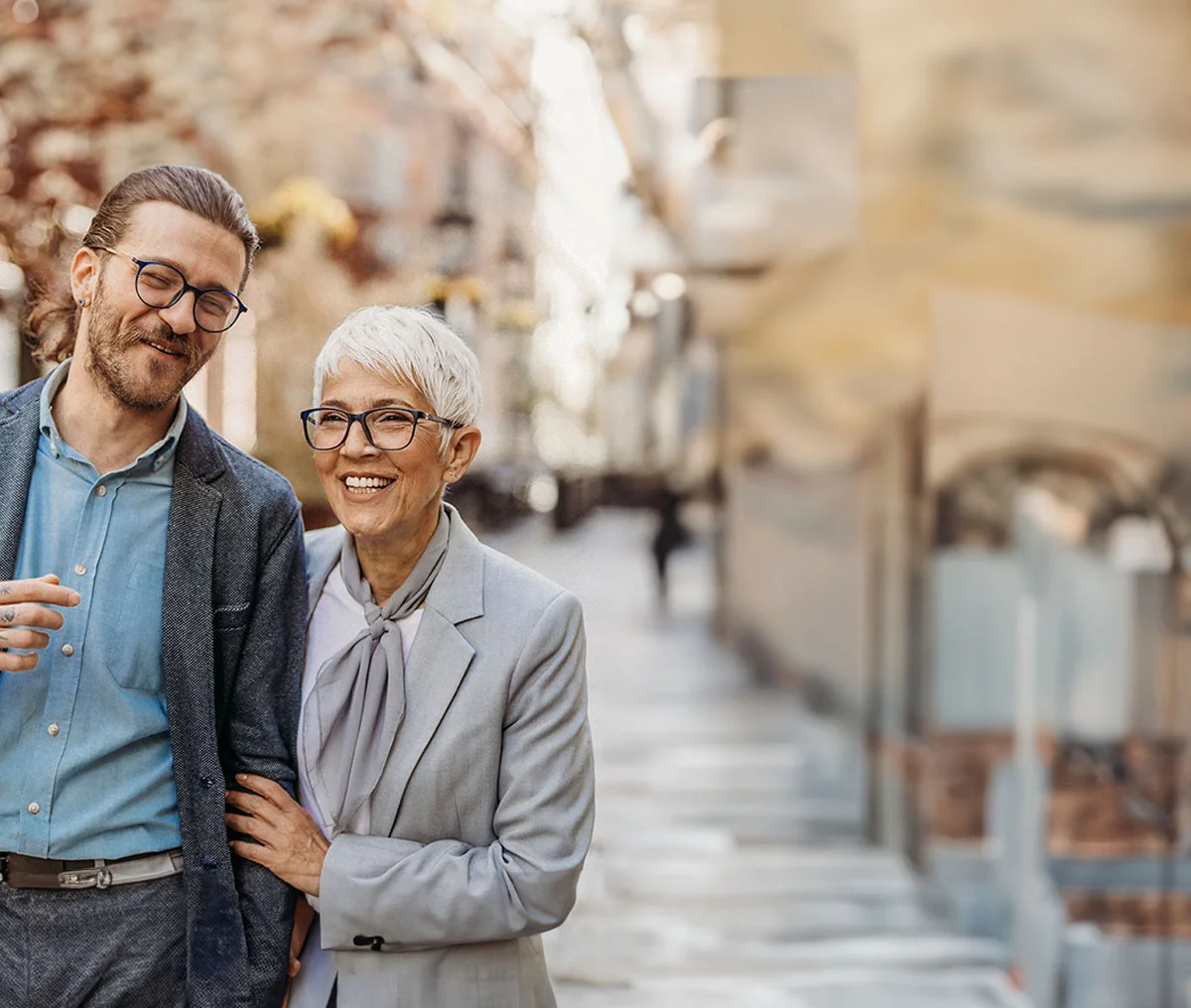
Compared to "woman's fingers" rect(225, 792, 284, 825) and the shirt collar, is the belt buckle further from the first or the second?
the shirt collar

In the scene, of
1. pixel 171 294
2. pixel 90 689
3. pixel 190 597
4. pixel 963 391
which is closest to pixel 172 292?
pixel 171 294

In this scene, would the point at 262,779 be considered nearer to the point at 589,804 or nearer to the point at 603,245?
the point at 589,804

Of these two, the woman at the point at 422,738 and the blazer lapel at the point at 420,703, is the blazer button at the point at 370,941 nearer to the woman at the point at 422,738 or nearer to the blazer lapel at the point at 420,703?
the woman at the point at 422,738

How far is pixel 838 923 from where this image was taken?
12.6ft

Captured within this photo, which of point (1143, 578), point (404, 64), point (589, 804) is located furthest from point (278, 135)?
point (589, 804)

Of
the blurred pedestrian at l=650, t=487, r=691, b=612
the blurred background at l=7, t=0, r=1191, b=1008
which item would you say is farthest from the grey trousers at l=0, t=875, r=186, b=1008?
the blurred pedestrian at l=650, t=487, r=691, b=612

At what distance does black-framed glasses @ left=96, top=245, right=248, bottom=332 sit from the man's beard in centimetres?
2

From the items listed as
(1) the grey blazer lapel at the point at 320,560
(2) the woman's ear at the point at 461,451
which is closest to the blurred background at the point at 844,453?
(1) the grey blazer lapel at the point at 320,560

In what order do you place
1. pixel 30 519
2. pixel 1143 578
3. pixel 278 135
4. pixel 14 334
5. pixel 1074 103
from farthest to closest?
pixel 14 334 → pixel 278 135 → pixel 1143 578 → pixel 1074 103 → pixel 30 519

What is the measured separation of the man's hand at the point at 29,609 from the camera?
1.33 meters

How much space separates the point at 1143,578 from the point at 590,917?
1927 millimetres

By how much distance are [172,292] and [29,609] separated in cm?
38

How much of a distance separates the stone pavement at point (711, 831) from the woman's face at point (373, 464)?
2441 millimetres

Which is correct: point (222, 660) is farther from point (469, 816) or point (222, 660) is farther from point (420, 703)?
point (469, 816)
